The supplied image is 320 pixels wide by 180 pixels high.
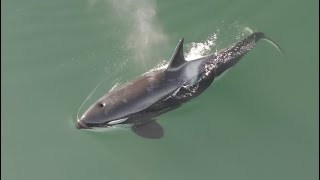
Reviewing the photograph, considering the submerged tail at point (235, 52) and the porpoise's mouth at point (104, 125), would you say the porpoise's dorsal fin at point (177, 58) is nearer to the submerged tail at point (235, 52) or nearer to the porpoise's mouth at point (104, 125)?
the submerged tail at point (235, 52)

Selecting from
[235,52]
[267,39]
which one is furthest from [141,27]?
[267,39]

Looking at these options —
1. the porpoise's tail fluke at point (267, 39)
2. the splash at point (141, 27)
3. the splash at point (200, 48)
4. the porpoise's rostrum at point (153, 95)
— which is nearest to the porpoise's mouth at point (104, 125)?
the porpoise's rostrum at point (153, 95)

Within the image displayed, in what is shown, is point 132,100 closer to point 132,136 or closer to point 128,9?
point 132,136

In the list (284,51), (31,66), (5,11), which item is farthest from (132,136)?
(5,11)

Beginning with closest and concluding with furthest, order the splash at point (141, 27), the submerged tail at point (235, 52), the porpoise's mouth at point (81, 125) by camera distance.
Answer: the porpoise's mouth at point (81, 125), the submerged tail at point (235, 52), the splash at point (141, 27)

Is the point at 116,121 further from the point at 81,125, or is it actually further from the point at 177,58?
the point at 177,58

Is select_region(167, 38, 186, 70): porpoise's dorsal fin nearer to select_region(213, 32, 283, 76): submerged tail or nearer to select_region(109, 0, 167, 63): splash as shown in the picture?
select_region(213, 32, 283, 76): submerged tail
